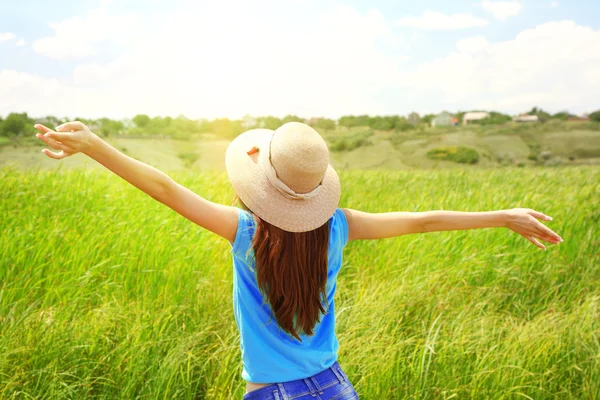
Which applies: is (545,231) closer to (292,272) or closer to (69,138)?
(292,272)

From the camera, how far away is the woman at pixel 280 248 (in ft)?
4.88

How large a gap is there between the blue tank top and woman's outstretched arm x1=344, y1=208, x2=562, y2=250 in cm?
8

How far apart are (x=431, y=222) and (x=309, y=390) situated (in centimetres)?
65

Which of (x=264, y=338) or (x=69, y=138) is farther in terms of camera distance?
(x=264, y=338)

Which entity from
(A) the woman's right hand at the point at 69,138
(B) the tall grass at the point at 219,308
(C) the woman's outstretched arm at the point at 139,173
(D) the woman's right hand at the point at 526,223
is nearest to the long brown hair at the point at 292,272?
(C) the woman's outstretched arm at the point at 139,173

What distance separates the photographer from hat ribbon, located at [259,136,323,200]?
4.98 ft

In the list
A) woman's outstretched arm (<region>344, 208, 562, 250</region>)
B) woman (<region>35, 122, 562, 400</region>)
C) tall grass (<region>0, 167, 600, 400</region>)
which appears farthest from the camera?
tall grass (<region>0, 167, 600, 400</region>)

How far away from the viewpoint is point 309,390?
1516mm

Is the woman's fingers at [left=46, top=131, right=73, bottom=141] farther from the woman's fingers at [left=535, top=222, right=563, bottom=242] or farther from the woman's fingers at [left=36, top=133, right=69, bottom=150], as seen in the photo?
the woman's fingers at [left=535, top=222, right=563, bottom=242]

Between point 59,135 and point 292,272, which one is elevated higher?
point 59,135

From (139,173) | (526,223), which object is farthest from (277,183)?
(526,223)

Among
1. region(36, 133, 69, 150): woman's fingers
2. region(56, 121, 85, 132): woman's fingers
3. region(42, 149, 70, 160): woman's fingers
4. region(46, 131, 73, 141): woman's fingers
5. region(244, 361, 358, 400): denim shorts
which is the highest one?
region(56, 121, 85, 132): woman's fingers

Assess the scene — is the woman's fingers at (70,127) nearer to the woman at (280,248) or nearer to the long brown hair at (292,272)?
the woman at (280,248)

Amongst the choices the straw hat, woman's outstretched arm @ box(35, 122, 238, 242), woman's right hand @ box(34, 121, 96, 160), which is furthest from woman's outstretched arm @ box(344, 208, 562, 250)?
woman's right hand @ box(34, 121, 96, 160)
